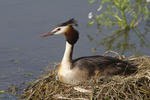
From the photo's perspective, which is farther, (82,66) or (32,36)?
(32,36)

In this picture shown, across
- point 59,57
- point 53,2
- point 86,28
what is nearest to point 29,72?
point 59,57

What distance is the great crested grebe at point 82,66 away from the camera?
25.6 ft

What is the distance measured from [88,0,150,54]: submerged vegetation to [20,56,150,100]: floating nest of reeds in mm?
2725

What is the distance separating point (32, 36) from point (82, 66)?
3171 mm

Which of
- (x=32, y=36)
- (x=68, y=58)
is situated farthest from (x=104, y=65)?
(x=32, y=36)

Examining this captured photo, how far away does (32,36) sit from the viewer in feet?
35.4

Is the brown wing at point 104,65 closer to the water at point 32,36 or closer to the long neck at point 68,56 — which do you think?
the long neck at point 68,56

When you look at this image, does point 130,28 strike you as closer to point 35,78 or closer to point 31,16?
point 31,16

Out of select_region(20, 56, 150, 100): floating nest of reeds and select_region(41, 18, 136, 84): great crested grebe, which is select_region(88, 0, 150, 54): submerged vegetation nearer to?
select_region(41, 18, 136, 84): great crested grebe

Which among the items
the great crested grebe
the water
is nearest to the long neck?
the great crested grebe

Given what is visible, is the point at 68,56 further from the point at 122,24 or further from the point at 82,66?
the point at 122,24

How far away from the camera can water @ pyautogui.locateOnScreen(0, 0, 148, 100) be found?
930cm

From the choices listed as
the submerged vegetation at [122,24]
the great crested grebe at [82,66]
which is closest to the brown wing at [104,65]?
the great crested grebe at [82,66]

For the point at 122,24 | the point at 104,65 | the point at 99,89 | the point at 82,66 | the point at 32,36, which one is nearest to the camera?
the point at 99,89
